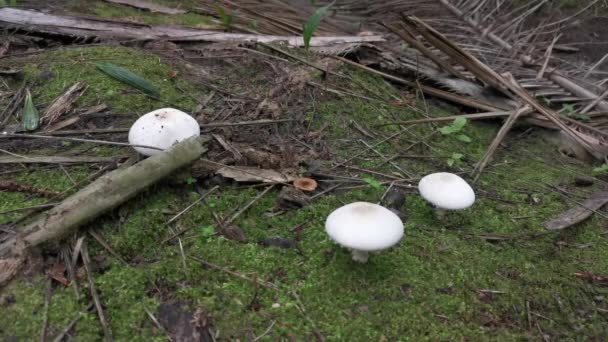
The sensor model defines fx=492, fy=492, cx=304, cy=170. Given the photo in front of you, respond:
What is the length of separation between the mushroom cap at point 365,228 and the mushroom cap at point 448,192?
1.68 feet

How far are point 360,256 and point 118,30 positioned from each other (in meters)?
3.36

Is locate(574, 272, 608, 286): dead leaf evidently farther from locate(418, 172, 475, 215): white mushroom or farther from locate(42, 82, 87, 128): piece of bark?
locate(42, 82, 87, 128): piece of bark

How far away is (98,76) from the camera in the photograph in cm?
381

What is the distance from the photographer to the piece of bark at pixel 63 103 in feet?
11.2

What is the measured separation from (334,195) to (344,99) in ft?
3.91

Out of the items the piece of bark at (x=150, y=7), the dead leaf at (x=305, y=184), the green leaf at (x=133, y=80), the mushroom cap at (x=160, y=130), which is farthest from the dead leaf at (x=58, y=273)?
the piece of bark at (x=150, y=7)

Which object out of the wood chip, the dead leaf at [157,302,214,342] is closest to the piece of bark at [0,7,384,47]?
the wood chip

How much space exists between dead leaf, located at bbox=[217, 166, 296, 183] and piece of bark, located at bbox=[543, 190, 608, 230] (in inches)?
65.8

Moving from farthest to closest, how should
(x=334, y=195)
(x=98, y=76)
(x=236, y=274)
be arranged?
(x=98, y=76), (x=334, y=195), (x=236, y=274)

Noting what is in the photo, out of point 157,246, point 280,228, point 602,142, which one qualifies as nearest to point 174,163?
point 157,246

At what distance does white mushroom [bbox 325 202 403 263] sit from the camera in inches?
88.4

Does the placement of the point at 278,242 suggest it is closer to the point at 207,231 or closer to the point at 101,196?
the point at 207,231

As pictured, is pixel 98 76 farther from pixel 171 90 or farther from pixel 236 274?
pixel 236 274

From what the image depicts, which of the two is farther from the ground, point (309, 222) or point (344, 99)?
point (344, 99)
